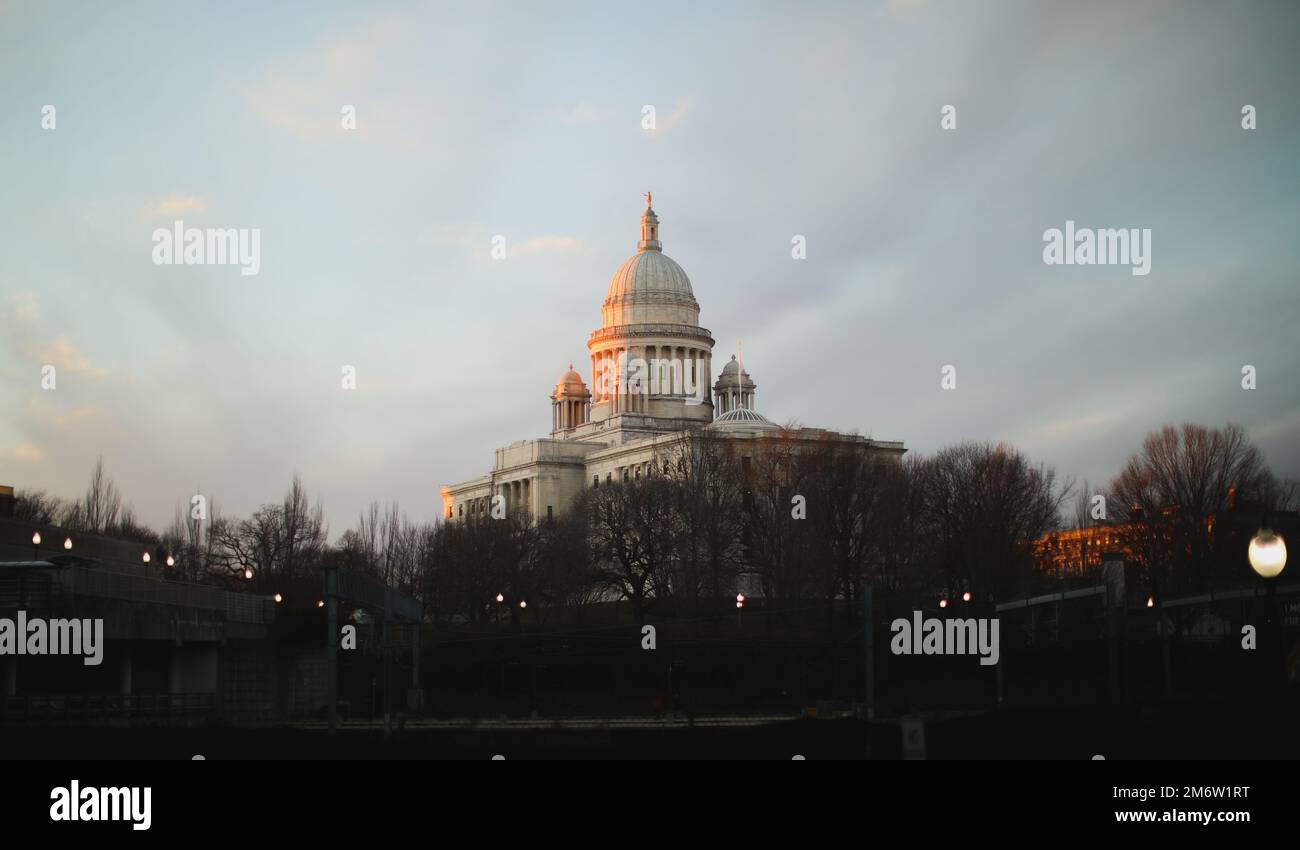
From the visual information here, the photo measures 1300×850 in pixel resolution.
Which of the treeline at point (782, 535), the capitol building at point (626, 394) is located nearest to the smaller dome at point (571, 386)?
the capitol building at point (626, 394)

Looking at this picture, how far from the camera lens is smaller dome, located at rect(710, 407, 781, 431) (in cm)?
12975

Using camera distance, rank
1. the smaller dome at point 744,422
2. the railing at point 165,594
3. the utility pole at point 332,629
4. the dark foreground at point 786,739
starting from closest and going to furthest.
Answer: the dark foreground at point 786,739
the utility pole at point 332,629
the railing at point 165,594
the smaller dome at point 744,422

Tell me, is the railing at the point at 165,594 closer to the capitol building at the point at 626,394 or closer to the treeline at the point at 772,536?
the treeline at the point at 772,536

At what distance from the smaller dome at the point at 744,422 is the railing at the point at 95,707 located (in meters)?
74.9

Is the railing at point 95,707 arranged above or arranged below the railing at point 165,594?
below

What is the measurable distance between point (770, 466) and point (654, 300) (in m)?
60.3

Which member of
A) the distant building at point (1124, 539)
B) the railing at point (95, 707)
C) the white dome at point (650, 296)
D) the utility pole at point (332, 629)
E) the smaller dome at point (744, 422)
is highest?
the white dome at point (650, 296)

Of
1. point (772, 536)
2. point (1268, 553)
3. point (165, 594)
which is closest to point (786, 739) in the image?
point (1268, 553)

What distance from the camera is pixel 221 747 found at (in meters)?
41.0

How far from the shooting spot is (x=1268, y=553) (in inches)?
Result: 607

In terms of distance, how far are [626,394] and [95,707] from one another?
10501 cm

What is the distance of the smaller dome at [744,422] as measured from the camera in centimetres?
12975
